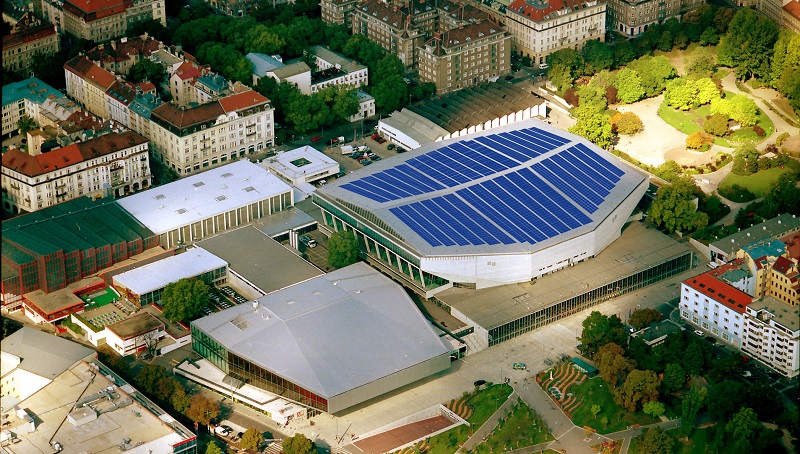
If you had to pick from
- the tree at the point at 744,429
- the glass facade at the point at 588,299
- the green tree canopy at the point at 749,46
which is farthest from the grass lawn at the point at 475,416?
the green tree canopy at the point at 749,46

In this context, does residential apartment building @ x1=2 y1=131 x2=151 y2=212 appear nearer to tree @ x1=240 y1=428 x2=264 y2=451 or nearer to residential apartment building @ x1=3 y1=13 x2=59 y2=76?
residential apartment building @ x1=3 y1=13 x2=59 y2=76

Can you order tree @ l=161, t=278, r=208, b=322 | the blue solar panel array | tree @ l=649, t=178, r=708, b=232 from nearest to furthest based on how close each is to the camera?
1. tree @ l=161, t=278, r=208, b=322
2. the blue solar panel array
3. tree @ l=649, t=178, r=708, b=232

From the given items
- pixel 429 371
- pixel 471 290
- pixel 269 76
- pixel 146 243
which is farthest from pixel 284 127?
pixel 429 371

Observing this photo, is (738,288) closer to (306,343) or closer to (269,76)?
(306,343)

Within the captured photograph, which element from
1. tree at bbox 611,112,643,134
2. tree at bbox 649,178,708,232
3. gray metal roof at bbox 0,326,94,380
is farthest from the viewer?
tree at bbox 611,112,643,134

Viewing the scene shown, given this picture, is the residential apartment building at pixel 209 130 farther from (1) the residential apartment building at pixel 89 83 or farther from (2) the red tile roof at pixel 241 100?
(1) the residential apartment building at pixel 89 83

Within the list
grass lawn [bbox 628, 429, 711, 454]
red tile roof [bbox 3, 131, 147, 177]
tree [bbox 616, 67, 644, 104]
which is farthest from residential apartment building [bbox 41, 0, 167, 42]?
grass lawn [bbox 628, 429, 711, 454]
